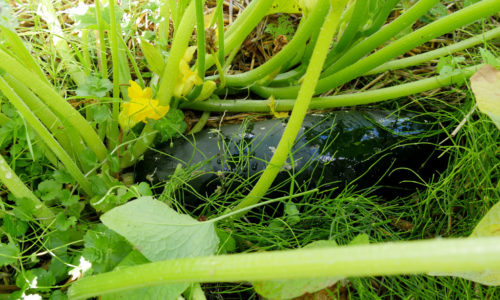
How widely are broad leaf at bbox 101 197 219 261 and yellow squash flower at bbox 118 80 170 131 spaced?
322 mm

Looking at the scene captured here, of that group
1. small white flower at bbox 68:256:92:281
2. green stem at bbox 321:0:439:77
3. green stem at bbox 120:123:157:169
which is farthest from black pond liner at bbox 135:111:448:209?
small white flower at bbox 68:256:92:281

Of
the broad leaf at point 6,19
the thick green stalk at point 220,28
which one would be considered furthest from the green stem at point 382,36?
the broad leaf at point 6,19

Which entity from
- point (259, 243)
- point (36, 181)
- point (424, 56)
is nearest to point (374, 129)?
point (424, 56)

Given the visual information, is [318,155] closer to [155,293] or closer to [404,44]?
[404,44]

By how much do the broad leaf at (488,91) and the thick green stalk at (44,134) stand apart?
26.7 inches

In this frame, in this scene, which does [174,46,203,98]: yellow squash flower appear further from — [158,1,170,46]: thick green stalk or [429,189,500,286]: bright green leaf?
[429,189,500,286]: bright green leaf

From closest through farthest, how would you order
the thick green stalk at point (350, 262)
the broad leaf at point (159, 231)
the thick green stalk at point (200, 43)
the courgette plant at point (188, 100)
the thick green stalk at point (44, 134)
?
the thick green stalk at point (350, 262) → the courgette plant at point (188, 100) → the broad leaf at point (159, 231) → the thick green stalk at point (44, 134) → the thick green stalk at point (200, 43)

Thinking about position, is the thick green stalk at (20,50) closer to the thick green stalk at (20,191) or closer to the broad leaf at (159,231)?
the thick green stalk at (20,191)

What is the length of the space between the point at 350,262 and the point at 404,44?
70 cm

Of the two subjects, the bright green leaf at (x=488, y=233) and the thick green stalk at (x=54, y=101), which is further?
the thick green stalk at (x=54, y=101)

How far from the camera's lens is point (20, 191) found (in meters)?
0.81

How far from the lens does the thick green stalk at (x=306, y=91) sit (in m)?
0.57

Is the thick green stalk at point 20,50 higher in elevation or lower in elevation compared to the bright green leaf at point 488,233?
higher

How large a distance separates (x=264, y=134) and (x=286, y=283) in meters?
0.41
